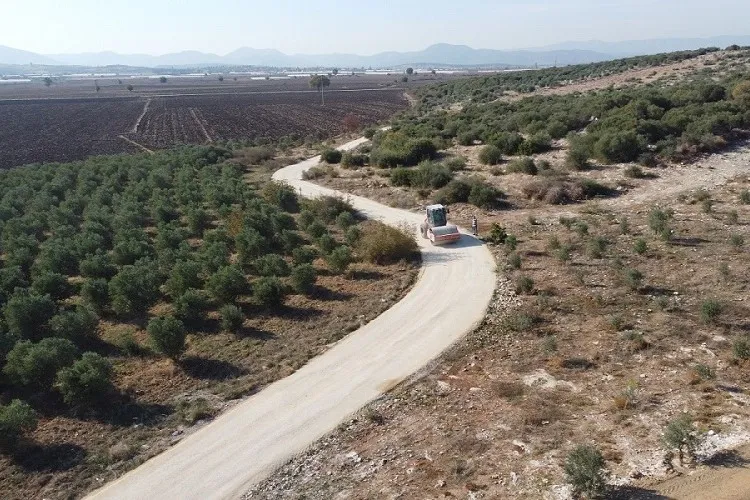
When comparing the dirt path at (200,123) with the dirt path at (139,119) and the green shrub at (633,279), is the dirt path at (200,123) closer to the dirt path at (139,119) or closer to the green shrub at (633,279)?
the dirt path at (139,119)

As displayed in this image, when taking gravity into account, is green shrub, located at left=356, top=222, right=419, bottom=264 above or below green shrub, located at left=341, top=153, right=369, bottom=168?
below

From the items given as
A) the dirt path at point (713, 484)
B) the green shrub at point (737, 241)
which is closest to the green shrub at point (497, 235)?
the green shrub at point (737, 241)

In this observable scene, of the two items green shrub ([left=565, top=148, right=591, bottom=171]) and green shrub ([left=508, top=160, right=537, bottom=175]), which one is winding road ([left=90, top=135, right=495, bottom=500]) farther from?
green shrub ([left=565, top=148, right=591, bottom=171])

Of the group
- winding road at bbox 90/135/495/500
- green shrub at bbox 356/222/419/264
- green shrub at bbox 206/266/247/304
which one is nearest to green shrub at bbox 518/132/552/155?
green shrub at bbox 356/222/419/264

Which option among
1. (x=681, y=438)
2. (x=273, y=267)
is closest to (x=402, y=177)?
(x=273, y=267)

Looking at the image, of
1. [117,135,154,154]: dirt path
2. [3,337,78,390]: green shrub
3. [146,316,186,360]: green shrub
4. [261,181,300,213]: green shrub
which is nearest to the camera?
[3,337,78,390]: green shrub

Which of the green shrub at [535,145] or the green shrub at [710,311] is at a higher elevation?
the green shrub at [535,145]

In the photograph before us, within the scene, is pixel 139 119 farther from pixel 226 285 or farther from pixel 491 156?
pixel 226 285
